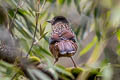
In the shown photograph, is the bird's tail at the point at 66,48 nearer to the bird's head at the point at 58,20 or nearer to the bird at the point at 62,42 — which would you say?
the bird at the point at 62,42

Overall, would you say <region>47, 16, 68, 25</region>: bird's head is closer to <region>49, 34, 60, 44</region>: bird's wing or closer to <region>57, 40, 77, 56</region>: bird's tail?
<region>49, 34, 60, 44</region>: bird's wing

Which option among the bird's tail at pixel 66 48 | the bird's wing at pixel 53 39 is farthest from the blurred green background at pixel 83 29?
the bird's tail at pixel 66 48

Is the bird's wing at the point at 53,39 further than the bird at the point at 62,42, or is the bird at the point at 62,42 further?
the bird's wing at the point at 53,39

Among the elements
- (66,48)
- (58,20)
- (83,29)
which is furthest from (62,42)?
(58,20)

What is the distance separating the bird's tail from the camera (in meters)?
3.33

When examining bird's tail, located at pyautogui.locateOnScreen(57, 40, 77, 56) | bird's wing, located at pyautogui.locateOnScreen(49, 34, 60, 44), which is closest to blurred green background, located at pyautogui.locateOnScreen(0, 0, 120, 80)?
bird's wing, located at pyautogui.locateOnScreen(49, 34, 60, 44)

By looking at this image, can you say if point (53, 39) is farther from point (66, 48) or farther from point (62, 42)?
point (66, 48)

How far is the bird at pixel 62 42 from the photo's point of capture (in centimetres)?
336

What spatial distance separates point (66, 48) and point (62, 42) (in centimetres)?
12

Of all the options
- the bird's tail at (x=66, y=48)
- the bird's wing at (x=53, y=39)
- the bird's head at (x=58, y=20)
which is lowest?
the bird's tail at (x=66, y=48)

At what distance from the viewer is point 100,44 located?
12.5 feet

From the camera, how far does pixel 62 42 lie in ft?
11.3

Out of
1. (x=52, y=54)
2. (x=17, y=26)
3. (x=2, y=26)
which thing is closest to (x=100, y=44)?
(x=52, y=54)

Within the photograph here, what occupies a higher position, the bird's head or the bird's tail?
the bird's head
